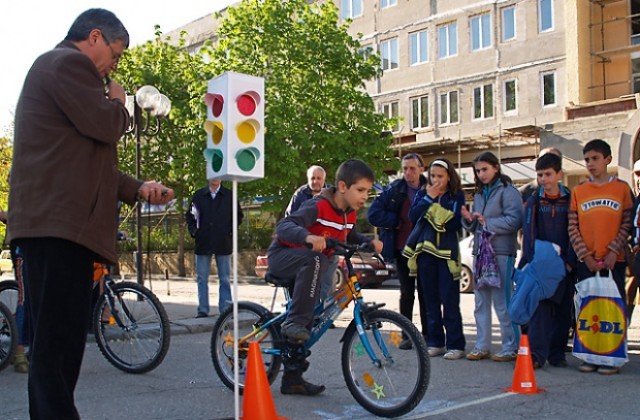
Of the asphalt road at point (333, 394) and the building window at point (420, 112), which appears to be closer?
the asphalt road at point (333, 394)

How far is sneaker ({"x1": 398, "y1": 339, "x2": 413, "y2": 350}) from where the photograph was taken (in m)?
5.42

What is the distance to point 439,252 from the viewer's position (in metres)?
8.21

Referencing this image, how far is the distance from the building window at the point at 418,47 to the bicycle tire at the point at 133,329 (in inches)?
1210

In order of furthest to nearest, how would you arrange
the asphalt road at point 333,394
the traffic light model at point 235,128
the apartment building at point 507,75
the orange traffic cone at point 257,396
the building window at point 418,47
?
1. the building window at point 418,47
2. the apartment building at point 507,75
3. the asphalt road at point 333,394
4. the orange traffic cone at point 257,396
5. the traffic light model at point 235,128

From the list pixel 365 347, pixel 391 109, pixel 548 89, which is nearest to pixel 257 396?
pixel 365 347

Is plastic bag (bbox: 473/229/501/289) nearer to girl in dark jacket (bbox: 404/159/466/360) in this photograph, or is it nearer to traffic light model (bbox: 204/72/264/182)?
girl in dark jacket (bbox: 404/159/466/360)

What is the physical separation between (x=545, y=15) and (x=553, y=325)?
26.5 metres

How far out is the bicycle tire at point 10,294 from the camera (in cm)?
789

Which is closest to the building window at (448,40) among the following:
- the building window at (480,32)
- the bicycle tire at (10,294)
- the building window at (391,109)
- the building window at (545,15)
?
the building window at (480,32)

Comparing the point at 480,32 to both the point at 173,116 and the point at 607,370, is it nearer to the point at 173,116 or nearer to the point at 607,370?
the point at 173,116

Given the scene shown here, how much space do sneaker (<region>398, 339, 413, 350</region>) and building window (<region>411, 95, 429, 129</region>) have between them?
3147cm

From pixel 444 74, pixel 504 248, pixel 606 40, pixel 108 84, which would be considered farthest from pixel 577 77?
pixel 108 84

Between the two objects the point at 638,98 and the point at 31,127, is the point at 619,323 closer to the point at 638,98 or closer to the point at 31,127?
the point at 31,127

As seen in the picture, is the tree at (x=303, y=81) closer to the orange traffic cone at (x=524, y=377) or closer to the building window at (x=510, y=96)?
the building window at (x=510, y=96)
